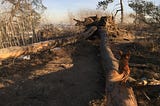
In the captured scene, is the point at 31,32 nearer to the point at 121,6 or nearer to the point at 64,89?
the point at 64,89

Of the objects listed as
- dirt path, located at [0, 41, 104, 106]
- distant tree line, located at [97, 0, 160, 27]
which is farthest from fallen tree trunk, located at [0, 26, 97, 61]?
distant tree line, located at [97, 0, 160, 27]

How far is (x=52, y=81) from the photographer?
23.8 feet

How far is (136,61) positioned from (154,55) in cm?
120

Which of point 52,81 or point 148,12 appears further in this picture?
point 148,12

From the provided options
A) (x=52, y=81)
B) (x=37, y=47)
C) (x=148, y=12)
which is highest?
(x=148, y=12)

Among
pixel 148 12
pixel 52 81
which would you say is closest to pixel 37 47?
pixel 52 81

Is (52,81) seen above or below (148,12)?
below

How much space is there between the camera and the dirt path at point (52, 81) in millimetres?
6207

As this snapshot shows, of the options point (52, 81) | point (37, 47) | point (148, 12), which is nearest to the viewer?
point (52, 81)

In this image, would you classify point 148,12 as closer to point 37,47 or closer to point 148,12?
point 148,12

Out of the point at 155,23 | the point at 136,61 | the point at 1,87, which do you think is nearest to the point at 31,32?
the point at 155,23

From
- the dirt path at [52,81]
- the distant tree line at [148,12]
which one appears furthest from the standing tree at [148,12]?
the dirt path at [52,81]

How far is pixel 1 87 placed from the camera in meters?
6.99

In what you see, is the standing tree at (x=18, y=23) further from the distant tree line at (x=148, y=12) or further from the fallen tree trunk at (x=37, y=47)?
the distant tree line at (x=148, y=12)
